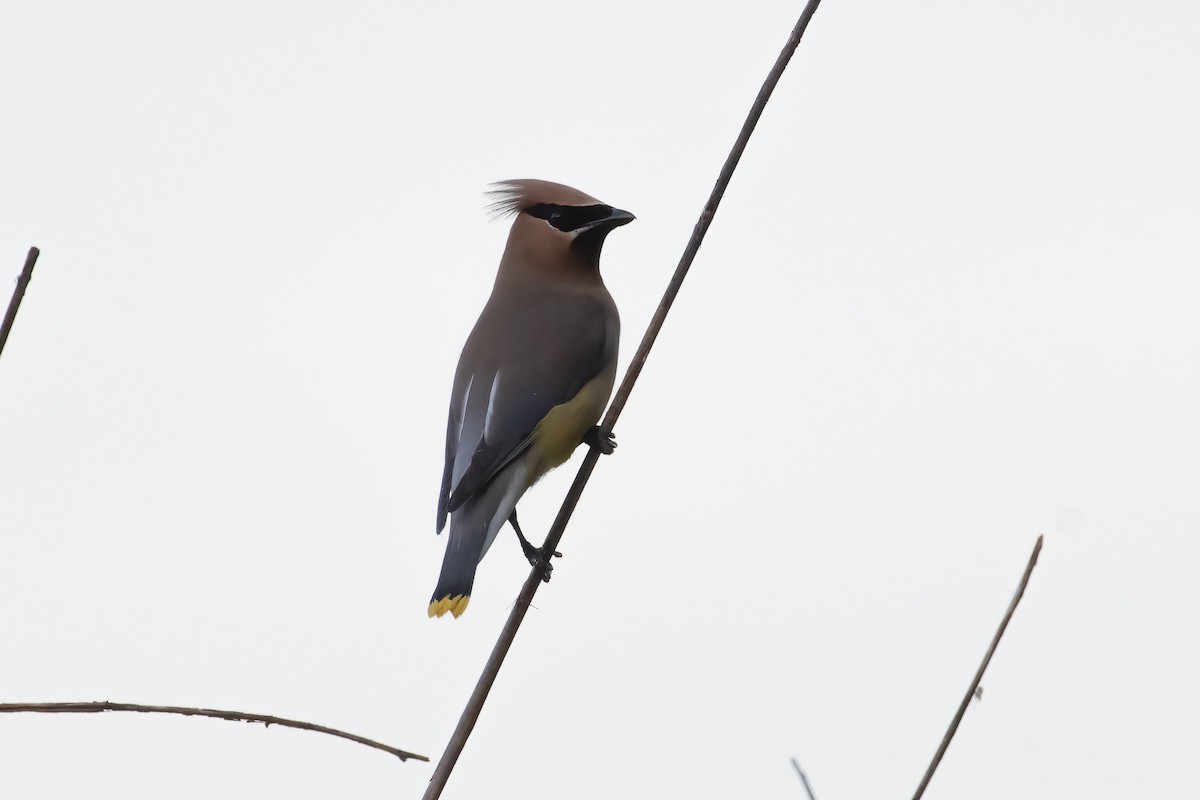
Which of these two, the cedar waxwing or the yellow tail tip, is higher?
the cedar waxwing

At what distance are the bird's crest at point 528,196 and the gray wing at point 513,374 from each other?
300mm

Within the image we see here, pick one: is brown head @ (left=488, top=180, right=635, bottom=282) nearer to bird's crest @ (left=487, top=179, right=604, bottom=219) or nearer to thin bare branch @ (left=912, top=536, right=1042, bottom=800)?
bird's crest @ (left=487, top=179, right=604, bottom=219)

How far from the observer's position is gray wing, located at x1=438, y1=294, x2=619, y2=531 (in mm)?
3182

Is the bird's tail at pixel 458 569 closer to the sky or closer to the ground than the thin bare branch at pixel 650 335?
closer to the ground

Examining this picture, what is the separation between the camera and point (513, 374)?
3354mm

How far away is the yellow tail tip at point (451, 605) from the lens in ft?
9.65

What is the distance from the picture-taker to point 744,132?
6.88 ft

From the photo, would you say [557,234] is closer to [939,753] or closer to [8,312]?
[939,753]

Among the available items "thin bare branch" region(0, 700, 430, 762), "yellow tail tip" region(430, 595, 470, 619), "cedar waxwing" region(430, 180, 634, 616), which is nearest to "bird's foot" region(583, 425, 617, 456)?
"cedar waxwing" region(430, 180, 634, 616)

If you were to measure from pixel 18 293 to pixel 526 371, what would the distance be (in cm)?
223

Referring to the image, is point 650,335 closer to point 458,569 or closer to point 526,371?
point 458,569

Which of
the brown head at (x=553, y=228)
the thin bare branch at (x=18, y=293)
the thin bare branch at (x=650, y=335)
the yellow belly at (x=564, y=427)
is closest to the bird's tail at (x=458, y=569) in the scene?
the yellow belly at (x=564, y=427)

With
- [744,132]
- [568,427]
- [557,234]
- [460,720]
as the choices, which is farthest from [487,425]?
[460,720]

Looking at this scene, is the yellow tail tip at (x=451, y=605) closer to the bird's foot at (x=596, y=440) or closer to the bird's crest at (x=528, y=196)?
the bird's foot at (x=596, y=440)
